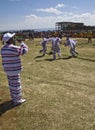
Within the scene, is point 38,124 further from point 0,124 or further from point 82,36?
point 82,36

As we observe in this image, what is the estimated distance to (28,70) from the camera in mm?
13906

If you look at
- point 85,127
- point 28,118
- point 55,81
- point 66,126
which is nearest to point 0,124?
point 28,118

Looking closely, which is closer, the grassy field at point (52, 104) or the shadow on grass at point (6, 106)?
the grassy field at point (52, 104)

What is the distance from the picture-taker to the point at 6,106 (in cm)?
791

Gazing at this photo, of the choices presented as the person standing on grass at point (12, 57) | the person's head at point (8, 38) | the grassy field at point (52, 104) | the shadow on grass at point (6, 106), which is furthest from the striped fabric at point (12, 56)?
the grassy field at point (52, 104)

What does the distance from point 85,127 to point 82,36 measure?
39311 mm

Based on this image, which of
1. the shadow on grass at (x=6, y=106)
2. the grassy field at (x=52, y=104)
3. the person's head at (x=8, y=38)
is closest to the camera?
the grassy field at (x=52, y=104)

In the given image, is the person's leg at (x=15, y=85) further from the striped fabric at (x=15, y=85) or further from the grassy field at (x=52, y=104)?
the grassy field at (x=52, y=104)

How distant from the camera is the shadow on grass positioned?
7571mm

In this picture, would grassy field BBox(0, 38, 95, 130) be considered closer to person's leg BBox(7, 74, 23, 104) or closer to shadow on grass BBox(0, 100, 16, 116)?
shadow on grass BBox(0, 100, 16, 116)

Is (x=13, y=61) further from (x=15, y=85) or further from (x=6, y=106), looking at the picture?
(x=6, y=106)

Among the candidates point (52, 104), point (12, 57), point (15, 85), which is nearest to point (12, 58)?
point (12, 57)

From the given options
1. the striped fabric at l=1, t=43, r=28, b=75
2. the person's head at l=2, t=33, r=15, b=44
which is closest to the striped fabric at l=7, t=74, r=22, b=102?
the striped fabric at l=1, t=43, r=28, b=75

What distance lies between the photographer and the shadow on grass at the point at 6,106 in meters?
7.57
